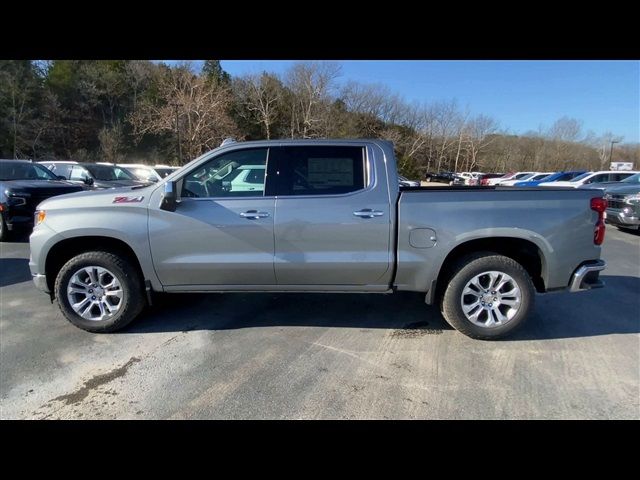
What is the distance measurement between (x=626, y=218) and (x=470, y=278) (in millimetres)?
9187

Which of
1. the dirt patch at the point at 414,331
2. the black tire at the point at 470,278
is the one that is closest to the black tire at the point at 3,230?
the dirt patch at the point at 414,331

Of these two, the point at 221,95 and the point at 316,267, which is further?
the point at 221,95

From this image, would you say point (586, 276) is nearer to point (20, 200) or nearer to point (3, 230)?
point (20, 200)

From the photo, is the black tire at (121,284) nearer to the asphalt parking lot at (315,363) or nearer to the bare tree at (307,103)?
the asphalt parking lot at (315,363)

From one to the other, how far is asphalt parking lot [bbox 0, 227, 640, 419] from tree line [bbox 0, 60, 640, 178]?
2887 cm

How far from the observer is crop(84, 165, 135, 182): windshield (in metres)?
12.6

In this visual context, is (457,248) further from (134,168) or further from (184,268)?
(134,168)

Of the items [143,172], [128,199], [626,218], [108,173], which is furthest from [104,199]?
[143,172]

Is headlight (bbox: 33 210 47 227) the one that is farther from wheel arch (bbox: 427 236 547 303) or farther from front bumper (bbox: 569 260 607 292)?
front bumper (bbox: 569 260 607 292)
